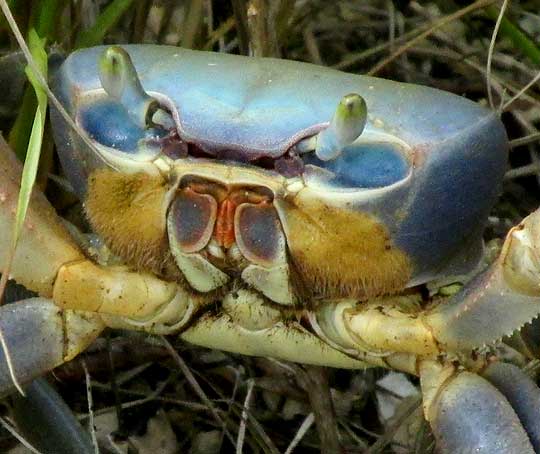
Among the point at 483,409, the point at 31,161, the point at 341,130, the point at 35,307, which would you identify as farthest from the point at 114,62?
the point at 483,409

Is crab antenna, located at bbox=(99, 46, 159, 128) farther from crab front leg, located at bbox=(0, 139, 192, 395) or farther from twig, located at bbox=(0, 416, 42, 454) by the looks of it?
twig, located at bbox=(0, 416, 42, 454)

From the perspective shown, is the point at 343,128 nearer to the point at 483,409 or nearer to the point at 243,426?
the point at 483,409

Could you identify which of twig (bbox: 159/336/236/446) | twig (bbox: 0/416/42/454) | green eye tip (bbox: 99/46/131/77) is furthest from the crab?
twig (bbox: 159/336/236/446)

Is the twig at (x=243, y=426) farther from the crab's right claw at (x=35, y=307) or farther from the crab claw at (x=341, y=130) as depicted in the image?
the crab claw at (x=341, y=130)

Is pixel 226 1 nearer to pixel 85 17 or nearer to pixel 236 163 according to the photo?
pixel 85 17

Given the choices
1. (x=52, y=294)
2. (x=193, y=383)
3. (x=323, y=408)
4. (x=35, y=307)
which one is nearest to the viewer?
(x=52, y=294)

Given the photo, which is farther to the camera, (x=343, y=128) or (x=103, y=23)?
(x=103, y=23)
